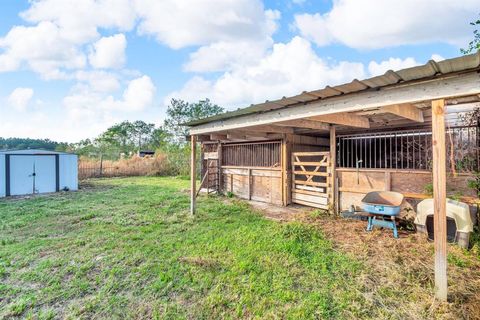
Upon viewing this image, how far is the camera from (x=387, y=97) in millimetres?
2387

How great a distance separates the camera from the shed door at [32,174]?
9.19 metres

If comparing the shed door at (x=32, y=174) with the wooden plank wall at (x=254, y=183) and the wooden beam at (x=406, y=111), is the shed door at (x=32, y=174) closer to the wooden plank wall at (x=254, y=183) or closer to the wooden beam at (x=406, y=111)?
the wooden plank wall at (x=254, y=183)

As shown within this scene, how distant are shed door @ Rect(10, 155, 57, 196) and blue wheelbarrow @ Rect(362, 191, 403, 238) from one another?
40.2ft

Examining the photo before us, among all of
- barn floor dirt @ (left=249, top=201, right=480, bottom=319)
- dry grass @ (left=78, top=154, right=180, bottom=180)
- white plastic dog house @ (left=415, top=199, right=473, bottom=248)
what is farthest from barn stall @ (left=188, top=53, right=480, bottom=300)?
dry grass @ (left=78, top=154, right=180, bottom=180)

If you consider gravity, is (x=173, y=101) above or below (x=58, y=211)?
above

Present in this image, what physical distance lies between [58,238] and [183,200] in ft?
11.4

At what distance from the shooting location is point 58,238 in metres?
3.94

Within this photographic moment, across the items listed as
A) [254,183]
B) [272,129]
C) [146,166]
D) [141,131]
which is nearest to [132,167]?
[146,166]

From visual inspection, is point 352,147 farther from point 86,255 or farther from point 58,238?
point 58,238

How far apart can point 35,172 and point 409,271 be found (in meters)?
12.9

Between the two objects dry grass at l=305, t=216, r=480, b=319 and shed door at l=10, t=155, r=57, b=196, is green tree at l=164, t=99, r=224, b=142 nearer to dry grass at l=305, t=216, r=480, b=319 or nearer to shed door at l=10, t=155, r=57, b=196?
shed door at l=10, t=155, r=57, b=196

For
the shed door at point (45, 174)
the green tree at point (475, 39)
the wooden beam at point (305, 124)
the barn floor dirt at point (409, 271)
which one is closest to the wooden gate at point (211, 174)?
the wooden beam at point (305, 124)

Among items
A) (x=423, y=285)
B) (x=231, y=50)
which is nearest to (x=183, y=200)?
(x=423, y=285)

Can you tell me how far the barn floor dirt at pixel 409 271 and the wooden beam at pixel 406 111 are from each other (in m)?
1.89
